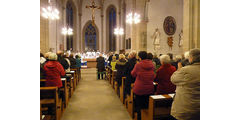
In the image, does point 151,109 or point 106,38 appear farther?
point 106,38

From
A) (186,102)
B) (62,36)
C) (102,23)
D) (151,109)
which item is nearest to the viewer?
(186,102)

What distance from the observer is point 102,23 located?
2127 cm

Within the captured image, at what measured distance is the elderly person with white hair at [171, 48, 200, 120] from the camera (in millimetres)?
2049

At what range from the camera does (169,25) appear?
12.1 meters

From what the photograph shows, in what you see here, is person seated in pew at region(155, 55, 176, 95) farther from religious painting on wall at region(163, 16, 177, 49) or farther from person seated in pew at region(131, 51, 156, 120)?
religious painting on wall at region(163, 16, 177, 49)

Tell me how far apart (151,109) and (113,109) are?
2087mm

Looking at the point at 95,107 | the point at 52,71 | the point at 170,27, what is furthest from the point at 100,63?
the point at 170,27

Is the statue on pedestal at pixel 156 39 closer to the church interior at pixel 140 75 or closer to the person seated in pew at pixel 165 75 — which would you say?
the church interior at pixel 140 75

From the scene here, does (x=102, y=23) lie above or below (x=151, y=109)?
above
